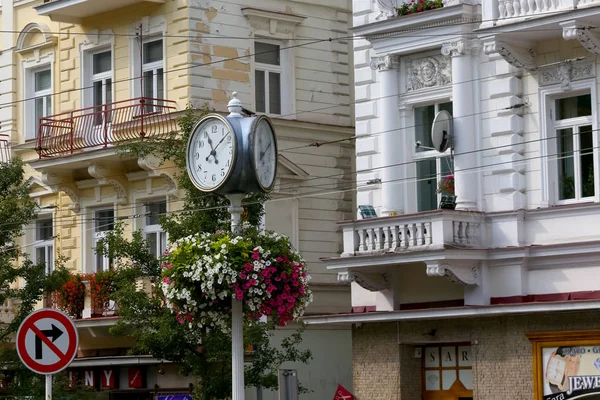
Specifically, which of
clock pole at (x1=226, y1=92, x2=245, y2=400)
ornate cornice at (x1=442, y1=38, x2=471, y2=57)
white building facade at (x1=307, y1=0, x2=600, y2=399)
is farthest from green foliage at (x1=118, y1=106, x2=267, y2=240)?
clock pole at (x1=226, y1=92, x2=245, y2=400)

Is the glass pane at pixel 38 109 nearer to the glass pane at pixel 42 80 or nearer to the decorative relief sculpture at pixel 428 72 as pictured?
the glass pane at pixel 42 80

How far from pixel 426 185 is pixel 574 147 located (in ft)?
10.6

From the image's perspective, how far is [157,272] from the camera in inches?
1136

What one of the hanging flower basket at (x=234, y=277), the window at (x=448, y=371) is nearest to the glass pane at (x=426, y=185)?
the window at (x=448, y=371)

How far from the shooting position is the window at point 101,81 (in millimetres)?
36219

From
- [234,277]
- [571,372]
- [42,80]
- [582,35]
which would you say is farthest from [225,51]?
[234,277]

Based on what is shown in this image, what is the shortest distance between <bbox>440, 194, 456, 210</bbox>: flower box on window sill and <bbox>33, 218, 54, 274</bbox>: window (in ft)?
44.6

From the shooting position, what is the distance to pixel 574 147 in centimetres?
2700

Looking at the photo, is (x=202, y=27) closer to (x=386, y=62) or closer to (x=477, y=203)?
(x=386, y=62)

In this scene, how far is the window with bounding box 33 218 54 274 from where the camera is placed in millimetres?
38344

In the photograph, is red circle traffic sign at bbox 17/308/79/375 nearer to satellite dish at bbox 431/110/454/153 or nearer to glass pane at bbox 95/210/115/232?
satellite dish at bbox 431/110/454/153

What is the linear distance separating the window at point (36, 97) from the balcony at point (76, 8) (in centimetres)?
230

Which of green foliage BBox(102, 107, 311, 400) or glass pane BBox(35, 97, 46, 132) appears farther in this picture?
glass pane BBox(35, 97, 46, 132)

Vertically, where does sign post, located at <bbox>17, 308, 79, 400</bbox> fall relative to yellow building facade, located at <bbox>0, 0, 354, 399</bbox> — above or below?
below
